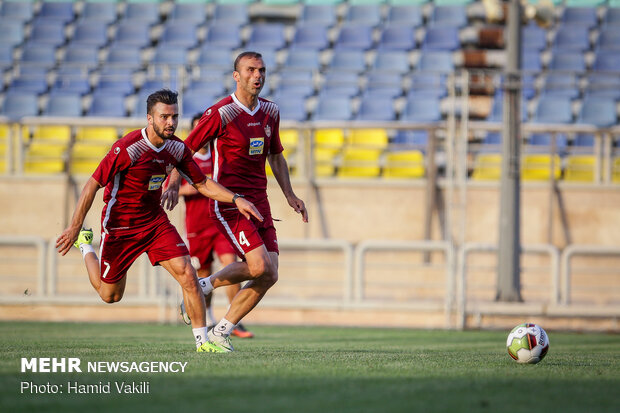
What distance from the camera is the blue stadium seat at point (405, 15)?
21312 millimetres

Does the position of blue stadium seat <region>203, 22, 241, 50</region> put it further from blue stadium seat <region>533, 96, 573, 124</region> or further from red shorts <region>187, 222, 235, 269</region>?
red shorts <region>187, 222, 235, 269</region>

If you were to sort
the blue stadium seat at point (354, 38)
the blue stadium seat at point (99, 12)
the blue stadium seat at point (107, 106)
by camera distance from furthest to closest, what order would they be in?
the blue stadium seat at point (99, 12) < the blue stadium seat at point (354, 38) < the blue stadium seat at point (107, 106)

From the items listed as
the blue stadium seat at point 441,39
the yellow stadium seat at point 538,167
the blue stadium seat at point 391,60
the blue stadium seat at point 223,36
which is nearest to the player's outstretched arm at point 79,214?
the yellow stadium seat at point 538,167

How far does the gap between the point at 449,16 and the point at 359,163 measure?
6.08 meters

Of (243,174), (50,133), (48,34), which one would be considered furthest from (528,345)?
(48,34)

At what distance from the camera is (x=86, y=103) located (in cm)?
1981

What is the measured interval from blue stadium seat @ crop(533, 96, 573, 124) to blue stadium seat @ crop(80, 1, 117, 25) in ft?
33.5

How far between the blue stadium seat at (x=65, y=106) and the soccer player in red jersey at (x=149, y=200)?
1160 centimetres

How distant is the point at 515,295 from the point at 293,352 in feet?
22.4

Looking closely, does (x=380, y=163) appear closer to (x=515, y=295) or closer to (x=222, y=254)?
(x=515, y=295)

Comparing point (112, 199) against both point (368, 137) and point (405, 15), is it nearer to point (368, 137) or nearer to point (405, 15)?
point (368, 137)

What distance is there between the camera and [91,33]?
70.4ft

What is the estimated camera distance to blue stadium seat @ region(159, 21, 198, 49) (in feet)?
69.8

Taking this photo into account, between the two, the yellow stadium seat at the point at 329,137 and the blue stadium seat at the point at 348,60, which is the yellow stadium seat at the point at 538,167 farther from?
the blue stadium seat at the point at 348,60
